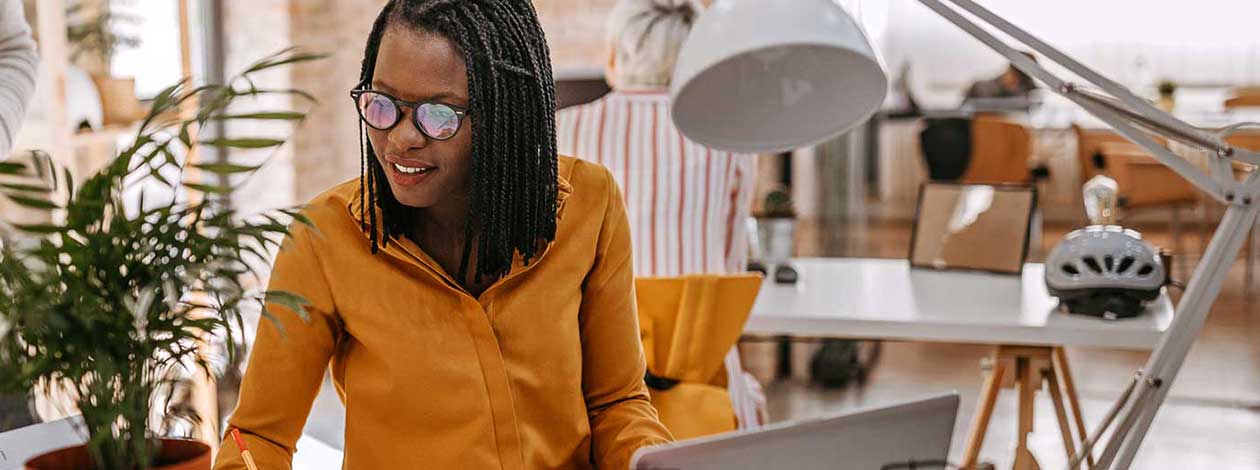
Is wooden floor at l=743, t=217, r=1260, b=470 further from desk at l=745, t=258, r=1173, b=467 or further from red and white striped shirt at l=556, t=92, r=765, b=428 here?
red and white striped shirt at l=556, t=92, r=765, b=428

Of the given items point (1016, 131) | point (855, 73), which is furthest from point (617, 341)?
point (1016, 131)

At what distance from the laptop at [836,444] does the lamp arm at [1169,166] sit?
0.25m

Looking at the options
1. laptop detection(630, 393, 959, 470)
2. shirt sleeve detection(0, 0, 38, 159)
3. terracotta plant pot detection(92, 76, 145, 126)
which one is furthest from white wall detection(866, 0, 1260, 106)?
laptop detection(630, 393, 959, 470)

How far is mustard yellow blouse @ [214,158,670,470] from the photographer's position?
141 centimetres

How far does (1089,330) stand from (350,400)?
1.59 metres

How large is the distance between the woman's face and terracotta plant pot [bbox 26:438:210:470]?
330mm

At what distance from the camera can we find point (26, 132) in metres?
3.32

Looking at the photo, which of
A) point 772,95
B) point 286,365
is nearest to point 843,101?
point 772,95

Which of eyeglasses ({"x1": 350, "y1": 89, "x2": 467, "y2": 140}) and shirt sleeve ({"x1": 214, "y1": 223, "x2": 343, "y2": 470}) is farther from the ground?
eyeglasses ({"x1": 350, "y1": 89, "x2": 467, "y2": 140})

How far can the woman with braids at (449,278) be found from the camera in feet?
4.51

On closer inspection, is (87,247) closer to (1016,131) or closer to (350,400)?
(350,400)

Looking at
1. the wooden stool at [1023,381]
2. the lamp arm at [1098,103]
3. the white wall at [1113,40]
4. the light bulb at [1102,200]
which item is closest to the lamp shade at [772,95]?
the lamp arm at [1098,103]

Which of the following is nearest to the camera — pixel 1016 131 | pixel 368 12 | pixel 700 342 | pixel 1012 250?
pixel 700 342

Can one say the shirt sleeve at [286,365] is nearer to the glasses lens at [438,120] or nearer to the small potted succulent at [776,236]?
the glasses lens at [438,120]
